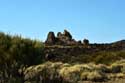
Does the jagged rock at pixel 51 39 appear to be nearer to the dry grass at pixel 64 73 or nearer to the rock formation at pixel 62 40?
the rock formation at pixel 62 40

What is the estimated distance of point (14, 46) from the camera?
128 ft

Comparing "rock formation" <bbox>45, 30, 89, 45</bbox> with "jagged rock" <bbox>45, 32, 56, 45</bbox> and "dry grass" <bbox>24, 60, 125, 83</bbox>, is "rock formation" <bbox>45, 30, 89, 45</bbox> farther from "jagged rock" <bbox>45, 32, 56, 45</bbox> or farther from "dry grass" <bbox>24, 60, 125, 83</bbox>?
"dry grass" <bbox>24, 60, 125, 83</bbox>

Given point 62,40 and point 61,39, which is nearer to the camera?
point 62,40

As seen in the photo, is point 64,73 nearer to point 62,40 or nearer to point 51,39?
point 51,39

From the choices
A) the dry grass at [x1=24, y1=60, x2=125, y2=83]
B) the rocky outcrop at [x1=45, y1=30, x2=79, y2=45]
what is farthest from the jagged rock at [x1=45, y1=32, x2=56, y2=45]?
the dry grass at [x1=24, y1=60, x2=125, y2=83]

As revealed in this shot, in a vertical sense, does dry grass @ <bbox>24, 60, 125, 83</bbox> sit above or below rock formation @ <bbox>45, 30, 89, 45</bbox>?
below

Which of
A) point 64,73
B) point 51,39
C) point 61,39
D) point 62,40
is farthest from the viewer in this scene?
point 61,39

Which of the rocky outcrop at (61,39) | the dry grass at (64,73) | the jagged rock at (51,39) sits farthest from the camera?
the rocky outcrop at (61,39)

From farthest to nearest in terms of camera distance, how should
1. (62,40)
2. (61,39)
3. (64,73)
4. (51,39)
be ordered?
(61,39)
(62,40)
(51,39)
(64,73)

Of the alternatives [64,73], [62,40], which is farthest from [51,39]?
[64,73]

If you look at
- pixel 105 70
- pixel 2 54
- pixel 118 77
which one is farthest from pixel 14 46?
pixel 105 70

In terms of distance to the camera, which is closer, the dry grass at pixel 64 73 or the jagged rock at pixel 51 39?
the dry grass at pixel 64 73

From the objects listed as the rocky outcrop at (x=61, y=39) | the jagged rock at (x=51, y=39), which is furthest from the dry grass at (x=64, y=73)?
the rocky outcrop at (x=61, y=39)

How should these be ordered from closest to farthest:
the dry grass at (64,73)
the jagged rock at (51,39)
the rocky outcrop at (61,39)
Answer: the dry grass at (64,73)
the jagged rock at (51,39)
the rocky outcrop at (61,39)
